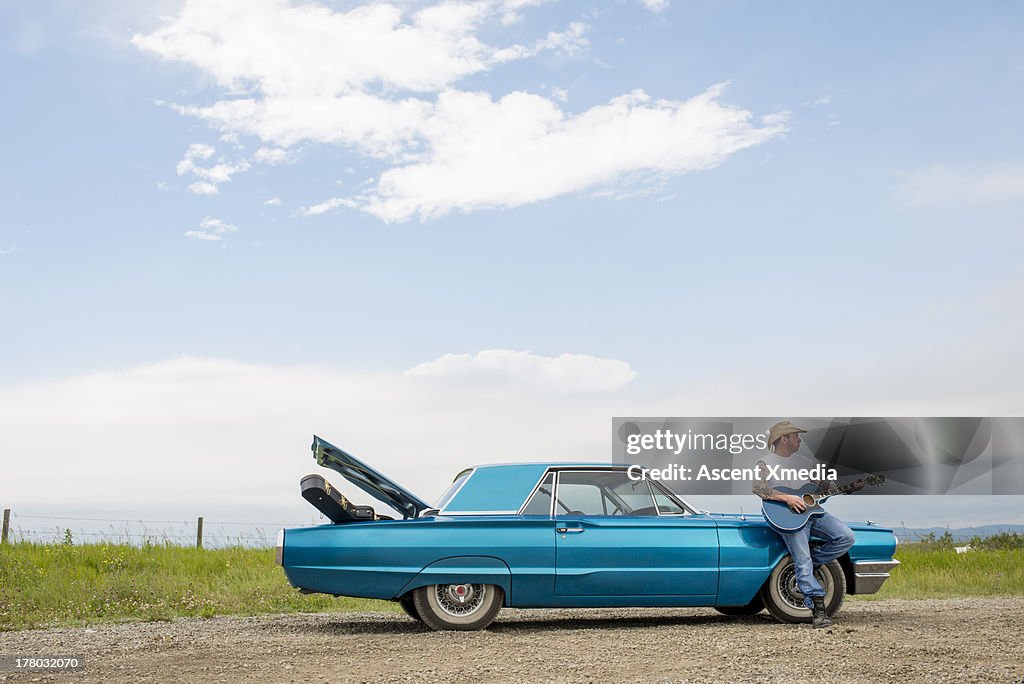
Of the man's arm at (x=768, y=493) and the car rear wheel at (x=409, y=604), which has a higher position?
the man's arm at (x=768, y=493)

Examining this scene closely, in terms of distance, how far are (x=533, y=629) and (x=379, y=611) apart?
421 cm

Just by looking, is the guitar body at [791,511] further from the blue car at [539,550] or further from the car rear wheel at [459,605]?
the car rear wheel at [459,605]

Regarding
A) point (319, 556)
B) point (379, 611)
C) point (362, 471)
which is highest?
point (362, 471)

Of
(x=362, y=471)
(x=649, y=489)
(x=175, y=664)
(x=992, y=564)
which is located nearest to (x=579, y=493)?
(x=649, y=489)

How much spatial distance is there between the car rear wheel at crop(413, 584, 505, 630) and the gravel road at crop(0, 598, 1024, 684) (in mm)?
187

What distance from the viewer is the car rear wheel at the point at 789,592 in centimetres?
1116

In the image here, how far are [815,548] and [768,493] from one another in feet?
2.82

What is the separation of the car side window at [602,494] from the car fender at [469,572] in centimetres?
86

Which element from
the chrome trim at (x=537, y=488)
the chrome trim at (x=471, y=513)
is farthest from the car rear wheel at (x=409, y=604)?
the chrome trim at (x=537, y=488)

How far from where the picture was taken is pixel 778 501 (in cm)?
1096

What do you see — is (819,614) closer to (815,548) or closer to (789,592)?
(789,592)

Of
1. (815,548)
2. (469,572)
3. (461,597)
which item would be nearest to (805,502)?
(815,548)

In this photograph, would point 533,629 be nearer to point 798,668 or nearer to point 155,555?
point 798,668

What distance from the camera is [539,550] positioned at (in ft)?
34.6
